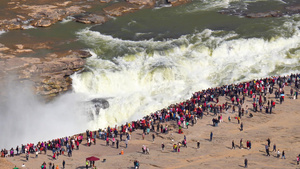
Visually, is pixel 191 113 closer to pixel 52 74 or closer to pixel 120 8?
pixel 52 74

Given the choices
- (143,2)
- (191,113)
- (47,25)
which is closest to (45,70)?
(47,25)

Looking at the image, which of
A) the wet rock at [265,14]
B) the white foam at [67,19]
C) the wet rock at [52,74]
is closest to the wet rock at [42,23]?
the white foam at [67,19]

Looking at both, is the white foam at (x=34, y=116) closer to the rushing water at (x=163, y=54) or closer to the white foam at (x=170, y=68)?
the rushing water at (x=163, y=54)

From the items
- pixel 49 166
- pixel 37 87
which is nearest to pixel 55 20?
pixel 37 87

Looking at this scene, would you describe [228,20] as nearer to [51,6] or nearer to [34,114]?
[51,6]

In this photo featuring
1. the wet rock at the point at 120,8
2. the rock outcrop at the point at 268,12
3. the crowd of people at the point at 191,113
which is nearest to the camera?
the crowd of people at the point at 191,113
